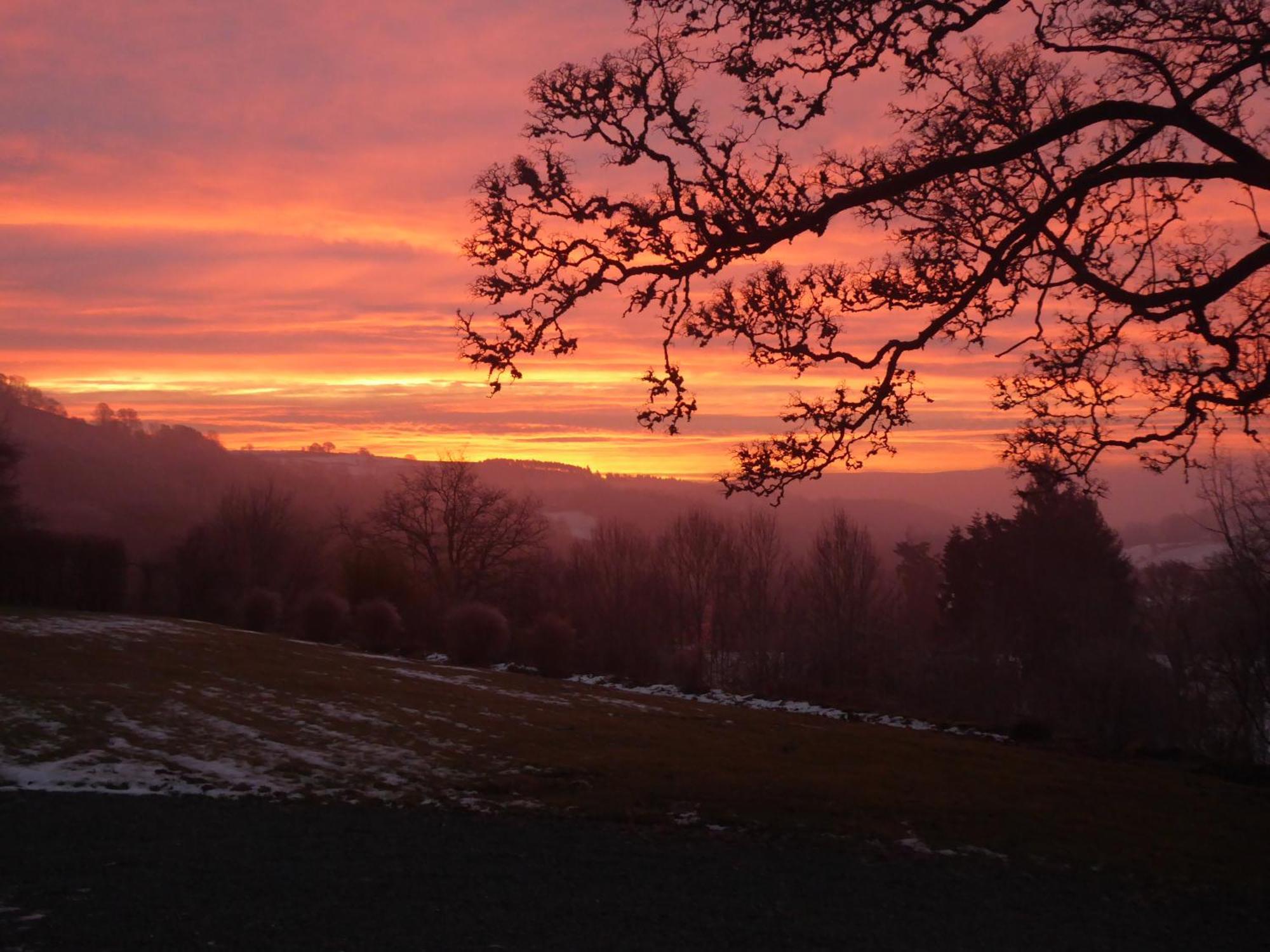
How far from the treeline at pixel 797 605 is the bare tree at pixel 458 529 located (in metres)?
0.15

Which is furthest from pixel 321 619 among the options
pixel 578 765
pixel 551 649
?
pixel 578 765

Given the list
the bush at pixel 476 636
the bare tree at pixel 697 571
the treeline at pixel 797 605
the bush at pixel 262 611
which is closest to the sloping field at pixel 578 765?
the treeline at pixel 797 605

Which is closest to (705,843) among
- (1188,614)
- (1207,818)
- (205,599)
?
(1207,818)

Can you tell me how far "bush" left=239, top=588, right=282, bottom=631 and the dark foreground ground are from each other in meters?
30.8

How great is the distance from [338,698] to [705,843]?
12.2 metres

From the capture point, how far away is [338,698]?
2033cm

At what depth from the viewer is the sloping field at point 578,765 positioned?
448 inches

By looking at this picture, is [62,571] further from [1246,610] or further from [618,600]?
[1246,610]

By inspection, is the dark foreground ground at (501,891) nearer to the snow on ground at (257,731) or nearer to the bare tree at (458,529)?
the snow on ground at (257,731)

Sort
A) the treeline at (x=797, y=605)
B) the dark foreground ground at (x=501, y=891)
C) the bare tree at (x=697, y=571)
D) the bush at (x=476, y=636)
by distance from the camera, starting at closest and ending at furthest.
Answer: the dark foreground ground at (x=501, y=891) < the treeline at (x=797, y=605) < the bush at (x=476, y=636) < the bare tree at (x=697, y=571)

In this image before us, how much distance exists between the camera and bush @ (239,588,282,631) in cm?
4034

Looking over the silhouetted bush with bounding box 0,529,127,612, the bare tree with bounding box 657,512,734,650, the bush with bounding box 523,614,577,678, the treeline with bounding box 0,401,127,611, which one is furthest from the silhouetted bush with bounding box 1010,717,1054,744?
the treeline with bounding box 0,401,127,611

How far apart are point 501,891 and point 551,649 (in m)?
28.7

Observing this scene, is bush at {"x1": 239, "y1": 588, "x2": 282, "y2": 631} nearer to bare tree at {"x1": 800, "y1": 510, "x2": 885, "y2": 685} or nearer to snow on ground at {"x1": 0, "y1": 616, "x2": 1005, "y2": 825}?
snow on ground at {"x1": 0, "y1": 616, "x2": 1005, "y2": 825}
